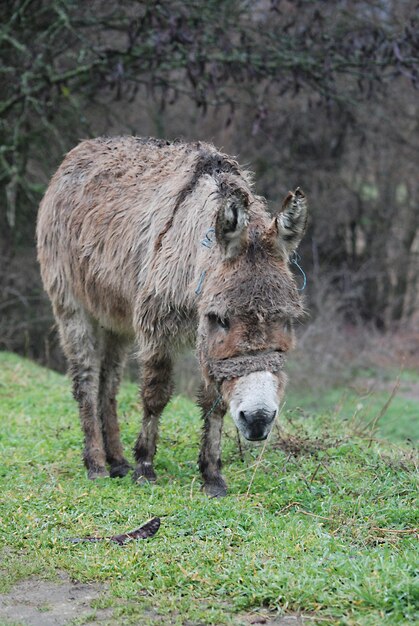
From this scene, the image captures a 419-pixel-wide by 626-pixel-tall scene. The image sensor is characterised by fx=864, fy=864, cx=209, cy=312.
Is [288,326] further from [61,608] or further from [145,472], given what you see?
[61,608]

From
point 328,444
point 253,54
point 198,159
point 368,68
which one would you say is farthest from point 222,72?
point 328,444

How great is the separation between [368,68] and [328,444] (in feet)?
20.8

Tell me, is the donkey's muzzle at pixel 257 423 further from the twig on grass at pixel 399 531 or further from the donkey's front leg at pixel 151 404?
the donkey's front leg at pixel 151 404

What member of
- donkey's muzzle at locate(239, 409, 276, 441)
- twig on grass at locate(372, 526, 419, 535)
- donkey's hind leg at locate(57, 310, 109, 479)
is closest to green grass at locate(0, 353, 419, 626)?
twig on grass at locate(372, 526, 419, 535)

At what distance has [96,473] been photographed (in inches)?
259

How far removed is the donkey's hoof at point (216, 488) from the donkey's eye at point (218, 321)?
1272mm

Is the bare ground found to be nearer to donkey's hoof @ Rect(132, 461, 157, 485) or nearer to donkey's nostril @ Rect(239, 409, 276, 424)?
donkey's nostril @ Rect(239, 409, 276, 424)

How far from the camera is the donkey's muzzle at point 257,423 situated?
4.81 m

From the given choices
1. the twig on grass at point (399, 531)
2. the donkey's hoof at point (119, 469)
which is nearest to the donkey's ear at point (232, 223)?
the twig on grass at point (399, 531)

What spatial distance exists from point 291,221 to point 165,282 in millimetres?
1029

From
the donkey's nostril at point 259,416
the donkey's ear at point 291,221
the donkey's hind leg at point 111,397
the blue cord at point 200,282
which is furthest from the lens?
the donkey's hind leg at point 111,397

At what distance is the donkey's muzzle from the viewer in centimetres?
481

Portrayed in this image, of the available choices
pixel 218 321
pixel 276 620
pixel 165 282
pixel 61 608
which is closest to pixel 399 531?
pixel 276 620

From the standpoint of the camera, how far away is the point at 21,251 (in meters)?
14.0
